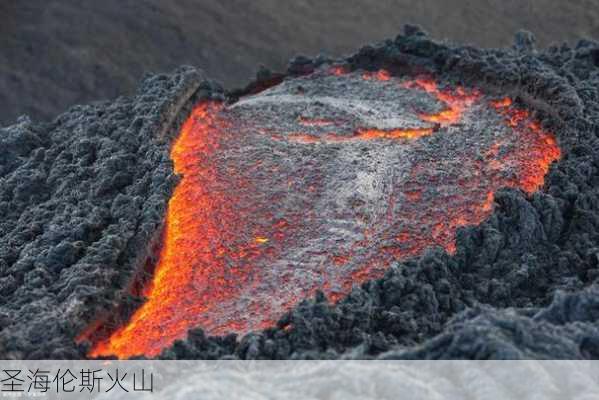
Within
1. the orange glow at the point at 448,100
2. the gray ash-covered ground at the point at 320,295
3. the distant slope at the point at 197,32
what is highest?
the distant slope at the point at 197,32

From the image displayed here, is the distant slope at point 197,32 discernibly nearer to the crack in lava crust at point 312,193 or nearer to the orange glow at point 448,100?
the orange glow at point 448,100

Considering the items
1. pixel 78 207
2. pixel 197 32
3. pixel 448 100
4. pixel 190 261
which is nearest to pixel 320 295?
pixel 190 261

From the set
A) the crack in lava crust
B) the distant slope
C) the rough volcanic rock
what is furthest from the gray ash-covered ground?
the distant slope

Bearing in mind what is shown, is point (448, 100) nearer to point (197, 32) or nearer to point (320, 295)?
point (320, 295)

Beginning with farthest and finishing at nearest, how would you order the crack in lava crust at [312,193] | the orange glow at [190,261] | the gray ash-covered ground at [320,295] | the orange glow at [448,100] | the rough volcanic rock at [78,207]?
the orange glow at [448,100]
the crack in lava crust at [312,193]
the orange glow at [190,261]
the rough volcanic rock at [78,207]
the gray ash-covered ground at [320,295]

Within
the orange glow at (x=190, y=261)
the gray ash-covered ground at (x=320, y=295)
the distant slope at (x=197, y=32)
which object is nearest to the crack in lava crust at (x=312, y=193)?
the orange glow at (x=190, y=261)

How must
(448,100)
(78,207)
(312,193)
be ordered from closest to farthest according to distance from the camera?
1. (78,207)
2. (312,193)
3. (448,100)
